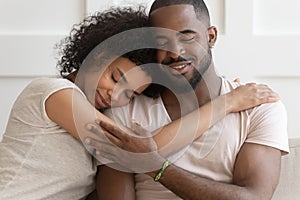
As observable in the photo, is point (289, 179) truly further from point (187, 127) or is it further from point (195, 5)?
point (195, 5)

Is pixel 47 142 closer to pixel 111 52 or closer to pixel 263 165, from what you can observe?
pixel 111 52

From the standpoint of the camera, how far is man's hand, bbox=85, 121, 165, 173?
1.33m

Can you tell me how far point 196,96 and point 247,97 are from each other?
14cm

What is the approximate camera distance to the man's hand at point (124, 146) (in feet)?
4.36

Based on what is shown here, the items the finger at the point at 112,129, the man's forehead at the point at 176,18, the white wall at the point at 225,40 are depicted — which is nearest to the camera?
the finger at the point at 112,129

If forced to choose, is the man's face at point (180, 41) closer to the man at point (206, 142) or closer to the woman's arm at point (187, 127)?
the man at point (206, 142)

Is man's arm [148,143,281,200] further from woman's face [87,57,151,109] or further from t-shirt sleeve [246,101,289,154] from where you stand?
woman's face [87,57,151,109]

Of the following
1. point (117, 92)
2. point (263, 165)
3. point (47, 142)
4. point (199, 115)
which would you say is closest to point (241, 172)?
point (263, 165)

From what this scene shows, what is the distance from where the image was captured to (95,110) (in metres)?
1.35

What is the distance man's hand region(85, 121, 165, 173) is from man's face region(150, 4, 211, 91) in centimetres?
19

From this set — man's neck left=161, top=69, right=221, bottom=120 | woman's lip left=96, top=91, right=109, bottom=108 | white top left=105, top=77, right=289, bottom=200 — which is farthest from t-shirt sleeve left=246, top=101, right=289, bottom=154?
woman's lip left=96, top=91, right=109, bottom=108

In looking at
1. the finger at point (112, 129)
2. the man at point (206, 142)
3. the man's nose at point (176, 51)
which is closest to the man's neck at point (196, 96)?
the man at point (206, 142)

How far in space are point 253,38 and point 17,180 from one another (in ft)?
2.96

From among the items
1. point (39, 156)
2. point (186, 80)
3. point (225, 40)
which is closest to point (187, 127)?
point (186, 80)
